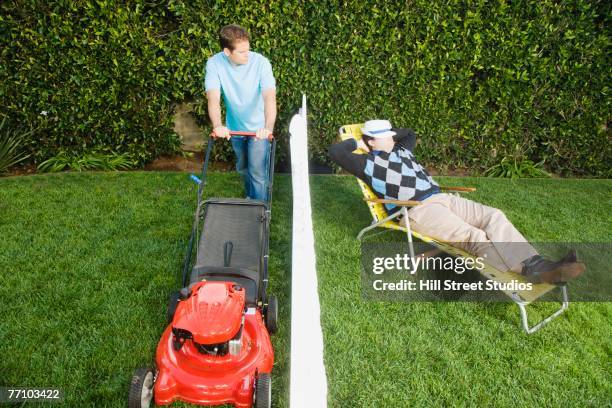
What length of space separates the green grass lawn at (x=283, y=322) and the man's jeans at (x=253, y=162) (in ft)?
1.48

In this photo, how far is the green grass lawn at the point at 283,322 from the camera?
2.73 m

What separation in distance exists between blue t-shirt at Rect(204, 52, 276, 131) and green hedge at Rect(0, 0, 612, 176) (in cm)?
184

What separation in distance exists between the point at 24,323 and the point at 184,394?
57.4 inches

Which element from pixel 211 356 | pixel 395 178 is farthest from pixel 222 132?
pixel 211 356

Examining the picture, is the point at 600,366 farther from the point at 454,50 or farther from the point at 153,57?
the point at 153,57

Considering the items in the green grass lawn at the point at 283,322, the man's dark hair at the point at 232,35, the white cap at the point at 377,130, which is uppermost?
the man's dark hair at the point at 232,35

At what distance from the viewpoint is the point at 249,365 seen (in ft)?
8.05

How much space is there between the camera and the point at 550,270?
3.20 m

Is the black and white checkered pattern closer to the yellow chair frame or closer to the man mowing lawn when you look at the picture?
the yellow chair frame

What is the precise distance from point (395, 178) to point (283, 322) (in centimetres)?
169

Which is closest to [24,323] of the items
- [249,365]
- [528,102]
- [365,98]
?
[249,365]

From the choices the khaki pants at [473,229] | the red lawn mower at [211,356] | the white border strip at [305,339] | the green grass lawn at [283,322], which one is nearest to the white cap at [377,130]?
the khaki pants at [473,229]

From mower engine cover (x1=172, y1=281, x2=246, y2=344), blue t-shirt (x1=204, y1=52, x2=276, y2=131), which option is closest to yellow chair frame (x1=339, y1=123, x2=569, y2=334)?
blue t-shirt (x1=204, y1=52, x2=276, y2=131)

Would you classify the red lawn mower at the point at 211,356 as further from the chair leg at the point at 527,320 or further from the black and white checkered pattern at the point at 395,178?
the black and white checkered pattern at the point at 395,178
